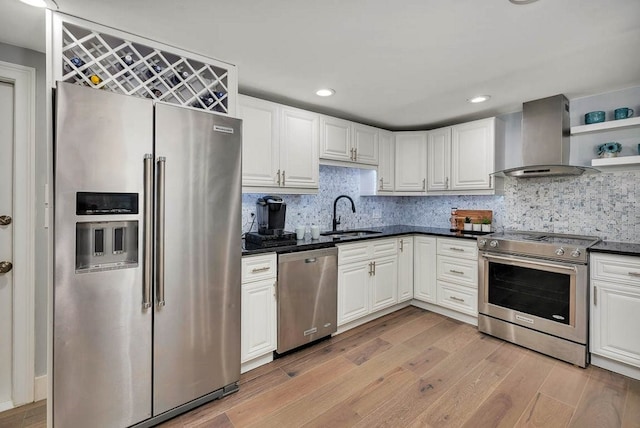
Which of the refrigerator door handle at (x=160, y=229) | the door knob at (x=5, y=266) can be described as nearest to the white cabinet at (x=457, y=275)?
the refrigerator door handle at (x=160, y=229)

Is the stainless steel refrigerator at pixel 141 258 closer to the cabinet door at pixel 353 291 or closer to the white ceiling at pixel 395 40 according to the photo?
the white ceiling at pixel 395 40

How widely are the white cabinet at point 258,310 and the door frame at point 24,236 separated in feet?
4.46

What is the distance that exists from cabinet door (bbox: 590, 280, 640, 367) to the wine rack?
314cm

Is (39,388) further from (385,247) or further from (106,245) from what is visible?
(385,247)

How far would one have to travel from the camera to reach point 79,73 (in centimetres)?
159

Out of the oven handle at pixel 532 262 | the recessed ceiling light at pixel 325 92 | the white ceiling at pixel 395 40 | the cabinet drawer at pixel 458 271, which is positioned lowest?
the cabinet drawer at pixel 458 271

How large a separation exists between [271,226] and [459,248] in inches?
80.7

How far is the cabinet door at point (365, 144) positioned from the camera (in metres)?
3.36

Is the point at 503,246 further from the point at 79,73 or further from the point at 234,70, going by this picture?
the point at 79,73

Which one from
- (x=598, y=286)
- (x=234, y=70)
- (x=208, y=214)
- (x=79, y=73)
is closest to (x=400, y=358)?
(x=598, y=286)

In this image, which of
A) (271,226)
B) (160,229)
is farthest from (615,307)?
(160,229)

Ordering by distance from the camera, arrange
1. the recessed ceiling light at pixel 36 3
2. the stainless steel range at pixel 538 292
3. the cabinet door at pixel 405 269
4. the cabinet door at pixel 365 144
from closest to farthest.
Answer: the recessed ceiling light at pixel 36 3 → the stainless steel range at pixel 538 292 → the cabinet door at pixel 365 144 → the cabinet door at pixel 405 269

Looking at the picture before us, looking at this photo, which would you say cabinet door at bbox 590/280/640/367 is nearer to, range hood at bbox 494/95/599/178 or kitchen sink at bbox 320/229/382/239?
range hood at bbox 494/95/599/178

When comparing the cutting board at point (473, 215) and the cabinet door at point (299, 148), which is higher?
the cabinet door at point (299, 148)
